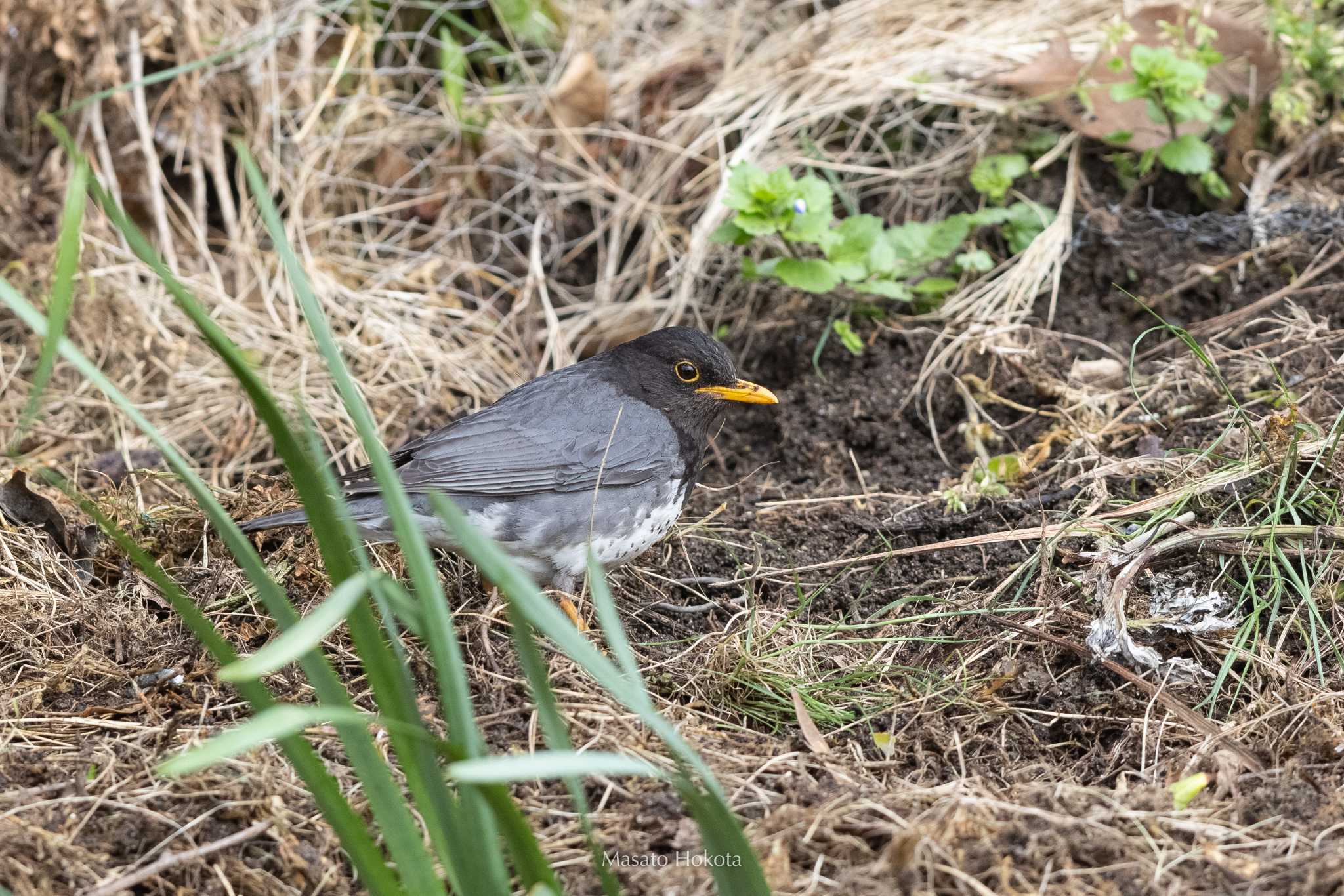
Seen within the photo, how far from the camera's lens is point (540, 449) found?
4434 millimetres

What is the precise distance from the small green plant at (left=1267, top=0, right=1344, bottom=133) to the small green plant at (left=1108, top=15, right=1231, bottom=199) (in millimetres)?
262

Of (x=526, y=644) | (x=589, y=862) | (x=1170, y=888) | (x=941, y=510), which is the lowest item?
(x=941, y=510)

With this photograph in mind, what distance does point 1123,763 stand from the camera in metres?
3.18

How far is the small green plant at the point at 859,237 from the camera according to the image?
208 inches

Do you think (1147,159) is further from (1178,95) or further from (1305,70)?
(1305,70)

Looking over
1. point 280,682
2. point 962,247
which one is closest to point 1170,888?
point 280,682

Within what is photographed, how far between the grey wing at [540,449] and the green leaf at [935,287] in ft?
5.30

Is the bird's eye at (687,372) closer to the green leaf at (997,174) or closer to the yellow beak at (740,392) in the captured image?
the yellow beak at (740,392)

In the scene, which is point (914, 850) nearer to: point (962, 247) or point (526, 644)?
point (526, 644)

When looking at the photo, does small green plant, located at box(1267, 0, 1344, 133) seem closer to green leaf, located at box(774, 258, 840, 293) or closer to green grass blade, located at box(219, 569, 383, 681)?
green leaf, located at box(774, 258, 840, 293)

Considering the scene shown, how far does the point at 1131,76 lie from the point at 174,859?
5.15 m

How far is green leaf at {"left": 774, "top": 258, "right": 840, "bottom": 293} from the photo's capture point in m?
5.28

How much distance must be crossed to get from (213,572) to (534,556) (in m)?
1.07

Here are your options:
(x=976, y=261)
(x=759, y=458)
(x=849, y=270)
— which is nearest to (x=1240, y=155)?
(x=976, y=261)
